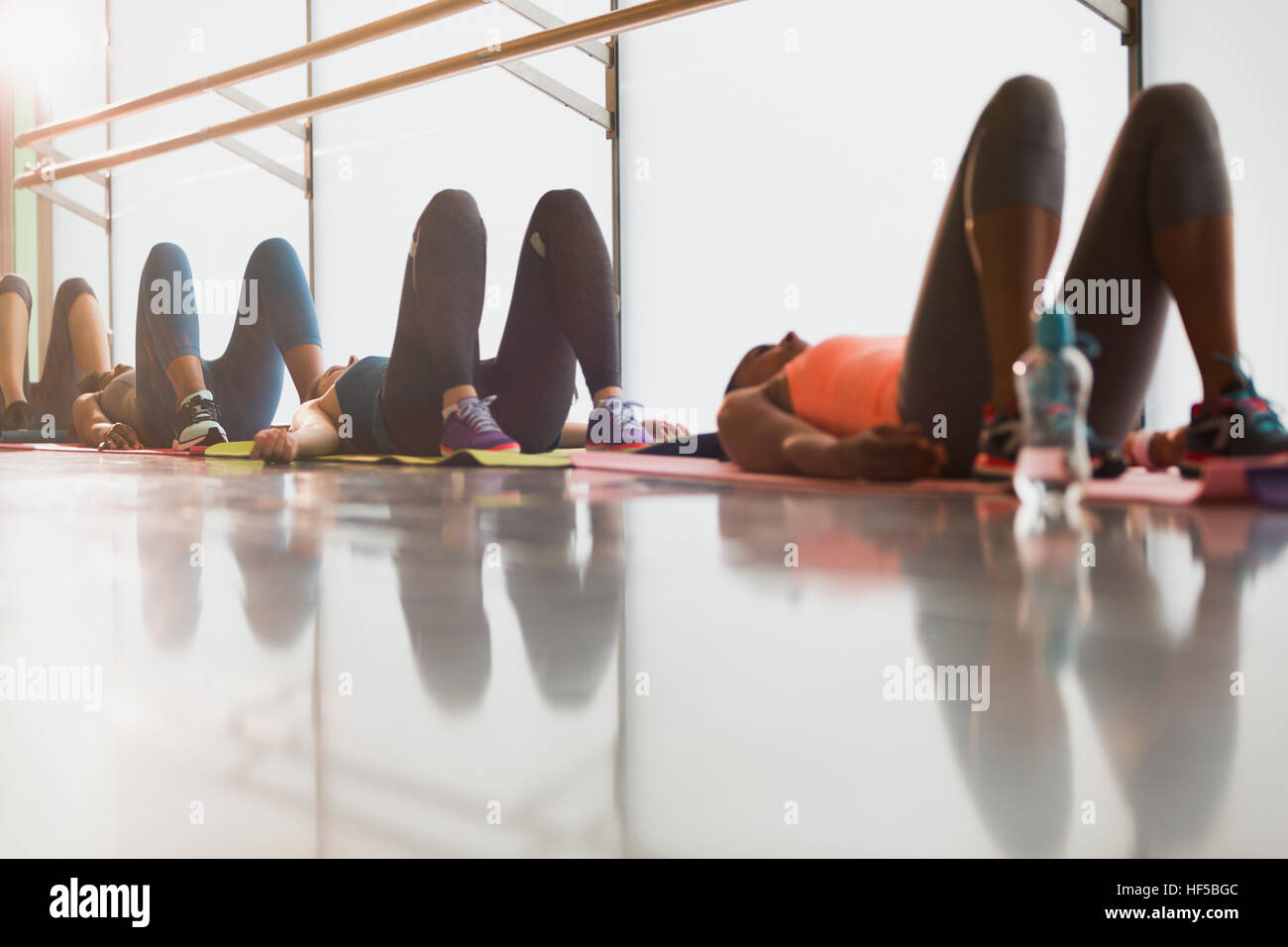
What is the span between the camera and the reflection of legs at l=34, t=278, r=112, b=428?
3.47m

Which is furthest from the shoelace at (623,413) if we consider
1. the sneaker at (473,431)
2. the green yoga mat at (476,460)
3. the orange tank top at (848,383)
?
the orange tank top at (848,383)

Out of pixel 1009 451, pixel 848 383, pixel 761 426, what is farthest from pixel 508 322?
pixel 1009 451

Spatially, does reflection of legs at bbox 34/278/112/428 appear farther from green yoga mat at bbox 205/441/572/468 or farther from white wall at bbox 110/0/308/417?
white wall at bbox 110/0/308/417

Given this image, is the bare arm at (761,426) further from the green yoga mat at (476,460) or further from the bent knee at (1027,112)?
the bent knee at (1027,112)

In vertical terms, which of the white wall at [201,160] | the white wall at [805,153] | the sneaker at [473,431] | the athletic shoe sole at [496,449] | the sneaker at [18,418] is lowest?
the athletic shoe sole at [496,449]

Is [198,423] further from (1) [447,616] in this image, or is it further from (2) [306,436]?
(1) [447,616]

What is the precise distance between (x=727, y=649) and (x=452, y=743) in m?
0.16

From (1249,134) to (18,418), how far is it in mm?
4033

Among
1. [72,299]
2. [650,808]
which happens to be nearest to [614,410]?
[650,808]

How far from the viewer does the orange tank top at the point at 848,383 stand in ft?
4.71

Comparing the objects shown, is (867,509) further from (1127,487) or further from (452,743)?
(452,743)

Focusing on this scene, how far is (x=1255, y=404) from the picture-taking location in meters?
1.07

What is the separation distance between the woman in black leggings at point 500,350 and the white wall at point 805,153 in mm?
1650

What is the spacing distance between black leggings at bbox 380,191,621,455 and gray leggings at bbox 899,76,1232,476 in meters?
A: 0.90
